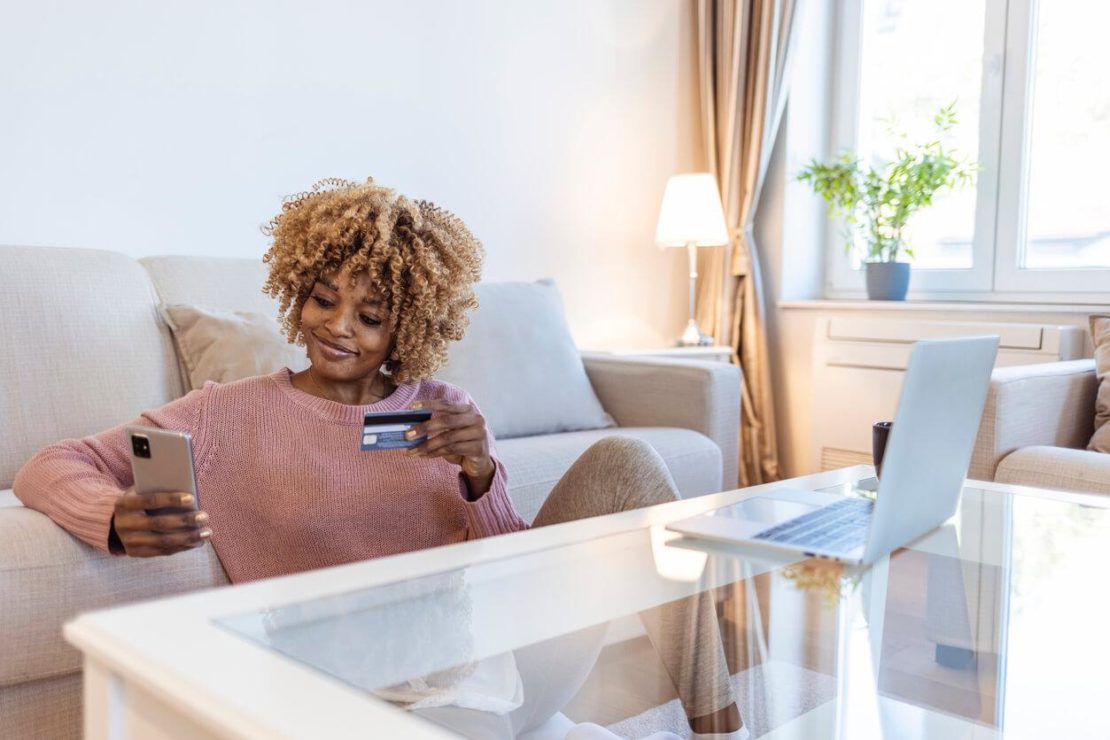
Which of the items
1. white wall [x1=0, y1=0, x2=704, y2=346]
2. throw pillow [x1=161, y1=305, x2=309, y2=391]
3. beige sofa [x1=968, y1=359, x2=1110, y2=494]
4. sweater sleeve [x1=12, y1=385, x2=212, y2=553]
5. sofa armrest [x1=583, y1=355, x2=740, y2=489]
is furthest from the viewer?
sofa armrest [x1=583, y1=355, x2=740, y2=489]

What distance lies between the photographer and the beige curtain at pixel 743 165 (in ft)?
11.6

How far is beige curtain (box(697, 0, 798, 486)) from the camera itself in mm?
3523

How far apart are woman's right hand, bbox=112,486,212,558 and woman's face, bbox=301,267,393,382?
13.1 inches

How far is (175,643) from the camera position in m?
0.61

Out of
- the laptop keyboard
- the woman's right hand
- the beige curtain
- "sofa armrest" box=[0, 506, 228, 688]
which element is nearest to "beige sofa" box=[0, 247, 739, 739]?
"sofa armrest" box=[0, 506, 228, 688]

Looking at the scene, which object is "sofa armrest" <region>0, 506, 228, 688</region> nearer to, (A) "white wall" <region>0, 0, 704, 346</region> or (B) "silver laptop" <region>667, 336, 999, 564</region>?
(B) "silver laptop" <region>667, 336, 999, 564</region>

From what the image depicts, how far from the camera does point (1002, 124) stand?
3238mm

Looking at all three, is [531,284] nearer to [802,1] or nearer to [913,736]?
[802,1]

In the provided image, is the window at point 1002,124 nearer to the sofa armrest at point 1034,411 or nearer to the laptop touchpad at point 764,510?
the sofa armrest at point 1034,411

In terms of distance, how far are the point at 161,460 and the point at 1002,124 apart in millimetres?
3004

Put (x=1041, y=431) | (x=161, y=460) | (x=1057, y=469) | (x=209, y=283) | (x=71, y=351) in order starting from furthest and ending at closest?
(x=1041, y=431), (x=209, y=283), (x=1057, y=469), (x=71, y=351), (x=161, y=460)

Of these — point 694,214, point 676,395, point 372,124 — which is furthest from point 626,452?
point 694,214

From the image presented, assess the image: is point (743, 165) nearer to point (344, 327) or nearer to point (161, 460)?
point (344, 327)

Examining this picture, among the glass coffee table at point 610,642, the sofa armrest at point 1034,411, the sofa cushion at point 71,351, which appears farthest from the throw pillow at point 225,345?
the sofa armrest at point 1034,411
